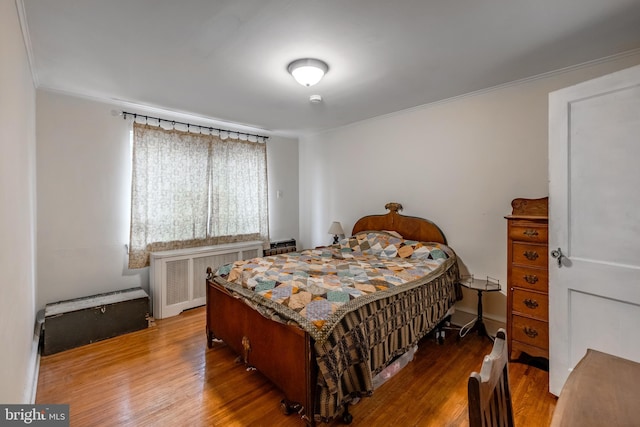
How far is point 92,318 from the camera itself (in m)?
2.79

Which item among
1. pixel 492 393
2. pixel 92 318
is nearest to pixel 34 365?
pixel 92 318

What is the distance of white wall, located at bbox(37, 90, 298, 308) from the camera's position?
114 inches

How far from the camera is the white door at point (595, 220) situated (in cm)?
165

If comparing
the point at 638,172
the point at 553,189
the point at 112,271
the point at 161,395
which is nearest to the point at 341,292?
the point at 161,395

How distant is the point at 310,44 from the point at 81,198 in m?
2.94

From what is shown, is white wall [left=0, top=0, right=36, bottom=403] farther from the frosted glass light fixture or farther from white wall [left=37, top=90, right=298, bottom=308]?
the frosted glass light fixture

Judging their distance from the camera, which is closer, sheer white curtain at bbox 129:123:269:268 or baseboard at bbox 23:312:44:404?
baseboard at bbox 23:312:44:404

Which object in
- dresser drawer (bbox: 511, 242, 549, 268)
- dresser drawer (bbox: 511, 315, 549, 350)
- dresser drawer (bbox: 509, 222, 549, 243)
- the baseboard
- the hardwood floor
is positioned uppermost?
dresser drawer (bbox: 509, 222, 549, 243)

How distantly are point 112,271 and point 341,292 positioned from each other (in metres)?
2.89

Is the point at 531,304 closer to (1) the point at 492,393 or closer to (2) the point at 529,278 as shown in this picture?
(2) the point at 529,278

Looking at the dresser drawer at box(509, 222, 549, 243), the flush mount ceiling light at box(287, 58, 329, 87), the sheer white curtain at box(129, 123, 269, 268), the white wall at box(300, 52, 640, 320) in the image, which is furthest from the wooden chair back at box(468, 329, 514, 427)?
the sheer white curtain at box(129, 123, 269, 268)

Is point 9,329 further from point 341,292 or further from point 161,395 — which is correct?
point 341,292

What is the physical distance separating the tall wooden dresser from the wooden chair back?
1691 mm

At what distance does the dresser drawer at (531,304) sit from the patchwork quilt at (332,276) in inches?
24.4
